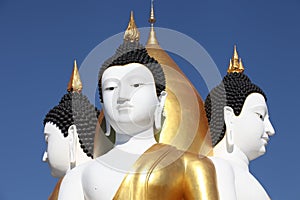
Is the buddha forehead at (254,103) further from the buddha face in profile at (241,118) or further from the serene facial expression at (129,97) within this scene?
the serene facial expression at (129,97)

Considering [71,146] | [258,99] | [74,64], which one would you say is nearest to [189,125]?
[258,99]

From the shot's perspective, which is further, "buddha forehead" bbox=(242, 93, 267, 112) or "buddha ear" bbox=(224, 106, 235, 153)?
"buddha forehead" bbox=(242, 93, 267, 112)

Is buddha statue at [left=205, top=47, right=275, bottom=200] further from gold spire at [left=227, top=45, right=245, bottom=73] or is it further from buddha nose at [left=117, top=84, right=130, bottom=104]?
buddha nose at [left=117, top=84, right=130, bottom=104]

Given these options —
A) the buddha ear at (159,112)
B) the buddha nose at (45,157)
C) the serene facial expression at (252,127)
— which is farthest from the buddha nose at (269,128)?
the buddha nose at (45,157)

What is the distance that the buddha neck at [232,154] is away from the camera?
514 cm

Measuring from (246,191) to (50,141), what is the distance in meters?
2.01

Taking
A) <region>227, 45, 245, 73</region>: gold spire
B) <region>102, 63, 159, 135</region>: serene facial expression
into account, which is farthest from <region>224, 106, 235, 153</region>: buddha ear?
<region>102, 63, 159, 135</region>: serene facial expression

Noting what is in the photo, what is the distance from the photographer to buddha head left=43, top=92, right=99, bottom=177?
5.27 metres

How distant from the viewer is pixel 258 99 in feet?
17.4

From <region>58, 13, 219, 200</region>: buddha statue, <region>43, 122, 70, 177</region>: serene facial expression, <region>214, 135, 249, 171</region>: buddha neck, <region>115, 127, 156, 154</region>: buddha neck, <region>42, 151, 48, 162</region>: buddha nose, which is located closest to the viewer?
<region>58, 13, 219, 200</region>: buddha statue

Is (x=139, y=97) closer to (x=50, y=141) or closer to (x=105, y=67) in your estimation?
(x=105, y=67)

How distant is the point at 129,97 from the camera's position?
4.13 m

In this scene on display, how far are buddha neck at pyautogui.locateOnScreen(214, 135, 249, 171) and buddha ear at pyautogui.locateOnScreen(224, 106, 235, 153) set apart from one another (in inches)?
2.3

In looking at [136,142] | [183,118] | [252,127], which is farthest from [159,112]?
[252,127]
